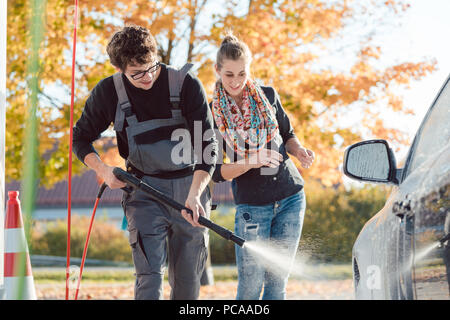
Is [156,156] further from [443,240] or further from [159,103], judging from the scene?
[443,240]

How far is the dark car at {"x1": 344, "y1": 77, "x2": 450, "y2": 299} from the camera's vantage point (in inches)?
74.1

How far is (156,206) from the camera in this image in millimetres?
3398

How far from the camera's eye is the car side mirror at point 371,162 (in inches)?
93.3

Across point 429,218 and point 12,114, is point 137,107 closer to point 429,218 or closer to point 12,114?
point 429,218

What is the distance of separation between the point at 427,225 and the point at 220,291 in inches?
298

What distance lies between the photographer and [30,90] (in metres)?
8.96

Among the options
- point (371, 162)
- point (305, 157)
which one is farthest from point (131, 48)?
point (371, 162)

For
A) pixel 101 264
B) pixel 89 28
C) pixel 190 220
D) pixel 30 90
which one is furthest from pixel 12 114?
pixel 101 264

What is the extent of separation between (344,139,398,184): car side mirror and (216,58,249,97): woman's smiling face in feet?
4.21

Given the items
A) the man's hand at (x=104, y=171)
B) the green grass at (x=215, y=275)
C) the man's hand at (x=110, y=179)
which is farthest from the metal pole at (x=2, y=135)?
the green grass at (x=215, y=275)

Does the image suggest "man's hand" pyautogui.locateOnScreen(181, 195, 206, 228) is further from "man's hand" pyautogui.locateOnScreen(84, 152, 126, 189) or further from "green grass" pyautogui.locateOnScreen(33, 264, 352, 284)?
"green grass" pyautogui.locateOnScreen(33, 264, 352, 284)

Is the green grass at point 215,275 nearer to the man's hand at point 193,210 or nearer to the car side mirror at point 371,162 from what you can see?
the man's hand at point 193,210

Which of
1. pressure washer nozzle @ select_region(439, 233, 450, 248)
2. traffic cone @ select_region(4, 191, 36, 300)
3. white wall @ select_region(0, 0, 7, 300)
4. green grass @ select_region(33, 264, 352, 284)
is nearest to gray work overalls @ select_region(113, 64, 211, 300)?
traffic cone @ select_region(4, 191, 36, 300)
